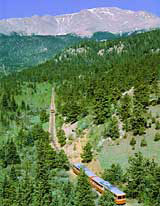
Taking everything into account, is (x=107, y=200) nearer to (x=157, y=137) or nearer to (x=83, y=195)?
(x=83, y=195)

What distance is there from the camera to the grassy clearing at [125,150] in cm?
7756

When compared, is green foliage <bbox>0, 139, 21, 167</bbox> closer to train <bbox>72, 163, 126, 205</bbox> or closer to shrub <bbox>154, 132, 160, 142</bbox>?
train <bbox>72, 163, 126, 205</bbox>

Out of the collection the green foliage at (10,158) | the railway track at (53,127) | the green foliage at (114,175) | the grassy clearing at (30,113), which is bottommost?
the grassy clearing at (30,113)

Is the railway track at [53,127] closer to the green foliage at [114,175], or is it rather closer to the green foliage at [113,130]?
the green foliage at [113,130]

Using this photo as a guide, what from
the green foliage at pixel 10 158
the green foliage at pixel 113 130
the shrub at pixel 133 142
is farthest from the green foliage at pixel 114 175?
the green foliage at pixel 10 158

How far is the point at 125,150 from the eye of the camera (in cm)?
8306

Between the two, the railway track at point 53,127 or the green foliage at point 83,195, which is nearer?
the green foliage at point 83,195

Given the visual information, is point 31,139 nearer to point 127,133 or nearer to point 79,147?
point 79,147

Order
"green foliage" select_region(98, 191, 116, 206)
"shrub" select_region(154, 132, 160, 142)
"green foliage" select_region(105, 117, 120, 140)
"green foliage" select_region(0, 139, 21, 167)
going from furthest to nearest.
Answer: "green foliage" select_region(105, 117, 120, 140), "green foliage" select_region(0, 139, 21, 167), "shrub" select_region(154, 132, 160, 142), "green foliage" select_region(98, 191, 116, 206)

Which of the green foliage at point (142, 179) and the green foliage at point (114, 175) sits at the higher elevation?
the green foliage at point (142, 179)

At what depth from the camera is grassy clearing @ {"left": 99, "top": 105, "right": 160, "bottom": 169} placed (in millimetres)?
77562

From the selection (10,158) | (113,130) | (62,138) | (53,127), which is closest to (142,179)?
(113,130)

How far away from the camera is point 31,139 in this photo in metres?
106

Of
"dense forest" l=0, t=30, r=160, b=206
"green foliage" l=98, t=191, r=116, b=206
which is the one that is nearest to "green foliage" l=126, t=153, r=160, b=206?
"dense forest" l=0, t=30, r=160, b=206
